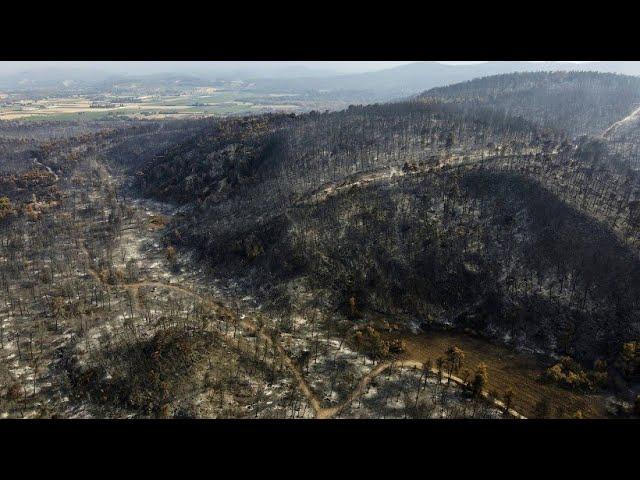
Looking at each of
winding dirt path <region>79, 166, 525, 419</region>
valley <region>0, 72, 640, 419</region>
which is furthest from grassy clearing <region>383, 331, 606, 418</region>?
winding dirt path <region>79, 166, 525, 419</region>

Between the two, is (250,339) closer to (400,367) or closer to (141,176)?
(400,367)

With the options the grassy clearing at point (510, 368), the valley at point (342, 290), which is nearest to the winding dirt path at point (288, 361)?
the valley at point (342, 290)

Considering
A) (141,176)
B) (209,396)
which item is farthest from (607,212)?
(141,176)

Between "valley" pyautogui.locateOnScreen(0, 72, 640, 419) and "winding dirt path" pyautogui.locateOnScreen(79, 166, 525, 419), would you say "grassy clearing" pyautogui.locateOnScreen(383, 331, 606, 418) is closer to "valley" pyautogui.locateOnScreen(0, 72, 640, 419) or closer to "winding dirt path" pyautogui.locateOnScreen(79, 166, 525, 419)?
"valley" pyautogui.locateOnScreen(0, 72, 640, 419)

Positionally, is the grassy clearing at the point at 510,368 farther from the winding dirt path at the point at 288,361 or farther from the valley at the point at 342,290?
the winding dirt path at the point at 288,361

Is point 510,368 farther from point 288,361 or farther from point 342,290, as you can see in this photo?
point 288,361

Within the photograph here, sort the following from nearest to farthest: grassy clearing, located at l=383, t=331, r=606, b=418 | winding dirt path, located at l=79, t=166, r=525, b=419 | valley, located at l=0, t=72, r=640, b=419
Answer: winding dirt path, located at l=79, t=166, r=525, b=419 < grassy clearing, located at l=383, t=331, r=606, b=418 < valley, located at l=0, t=72, r=640, b=419

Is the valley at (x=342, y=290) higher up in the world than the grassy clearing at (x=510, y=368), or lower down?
higher up

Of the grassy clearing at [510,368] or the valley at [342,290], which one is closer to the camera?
the grassy clearing at [510,368]

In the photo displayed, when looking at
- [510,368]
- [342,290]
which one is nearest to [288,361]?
[342,290]
